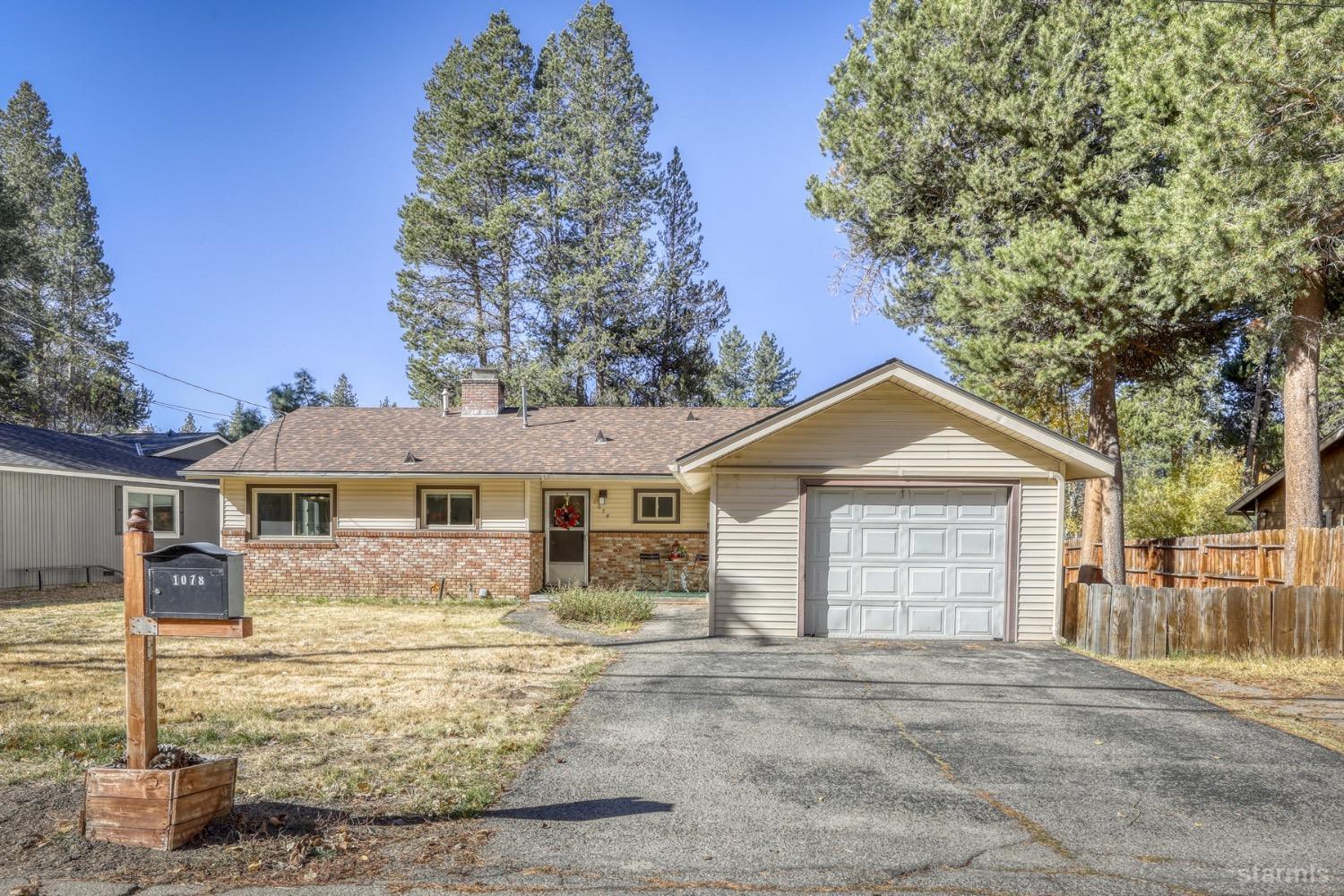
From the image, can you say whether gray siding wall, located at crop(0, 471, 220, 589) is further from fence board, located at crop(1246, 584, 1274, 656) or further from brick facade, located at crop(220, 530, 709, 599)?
fence board, located at crop(1246, 584, 1274, 656)

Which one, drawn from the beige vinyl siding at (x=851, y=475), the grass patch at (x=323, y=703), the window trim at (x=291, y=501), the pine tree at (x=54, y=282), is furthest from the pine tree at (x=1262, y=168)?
the pine tree at (x=54, y=282)

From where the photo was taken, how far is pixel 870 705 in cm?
754

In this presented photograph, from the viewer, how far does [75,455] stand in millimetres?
18859

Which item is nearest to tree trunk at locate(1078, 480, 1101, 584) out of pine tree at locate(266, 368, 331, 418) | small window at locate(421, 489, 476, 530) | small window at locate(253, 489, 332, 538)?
small window at locate(421, 489, 476, 530)

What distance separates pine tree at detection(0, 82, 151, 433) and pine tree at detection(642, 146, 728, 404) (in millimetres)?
24762

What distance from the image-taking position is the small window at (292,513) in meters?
16.3

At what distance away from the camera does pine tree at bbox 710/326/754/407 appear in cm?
4281

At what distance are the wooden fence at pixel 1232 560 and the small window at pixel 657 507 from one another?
7.67 meters

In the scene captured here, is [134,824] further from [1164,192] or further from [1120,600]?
[1164,192]

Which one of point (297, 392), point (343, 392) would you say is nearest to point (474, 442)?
point (297, 392)

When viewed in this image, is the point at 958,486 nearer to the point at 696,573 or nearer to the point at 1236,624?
the point at 1236,624

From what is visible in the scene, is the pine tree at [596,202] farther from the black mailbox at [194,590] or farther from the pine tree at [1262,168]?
the black mailbox at [194,590]

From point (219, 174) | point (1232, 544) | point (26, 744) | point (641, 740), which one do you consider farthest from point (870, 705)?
point (219, 174)

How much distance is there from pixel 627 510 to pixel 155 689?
12.8 metres
